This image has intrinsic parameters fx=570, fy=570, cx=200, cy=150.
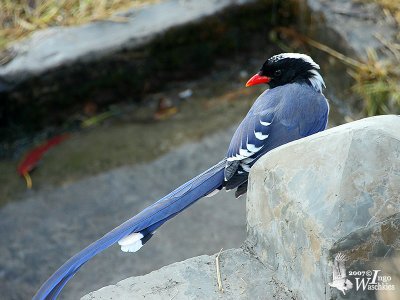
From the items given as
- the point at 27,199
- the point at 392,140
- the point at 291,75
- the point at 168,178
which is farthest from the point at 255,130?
the point at 27,199

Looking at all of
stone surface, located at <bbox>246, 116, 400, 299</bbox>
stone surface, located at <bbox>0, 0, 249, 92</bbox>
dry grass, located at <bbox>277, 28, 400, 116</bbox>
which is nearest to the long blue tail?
stone surface, located at <bbox>246, 116, 400, 299</bbox>

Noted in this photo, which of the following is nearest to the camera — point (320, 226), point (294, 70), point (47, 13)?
point (320, 226)

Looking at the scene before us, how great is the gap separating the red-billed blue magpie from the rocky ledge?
22 centimetres

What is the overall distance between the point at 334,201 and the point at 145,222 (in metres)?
0.91

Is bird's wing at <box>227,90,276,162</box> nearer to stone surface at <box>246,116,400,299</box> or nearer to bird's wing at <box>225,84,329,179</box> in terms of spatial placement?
bird's wing at <box>225,84,329,179</box>

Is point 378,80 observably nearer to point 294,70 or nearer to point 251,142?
point 294,70

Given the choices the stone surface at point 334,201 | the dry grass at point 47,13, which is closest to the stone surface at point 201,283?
the stone surface at point 334,201

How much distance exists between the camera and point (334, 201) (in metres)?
1.96

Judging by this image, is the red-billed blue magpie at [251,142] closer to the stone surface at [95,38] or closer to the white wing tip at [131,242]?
the white wing tip at [131,242]

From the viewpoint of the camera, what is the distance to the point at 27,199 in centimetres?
396

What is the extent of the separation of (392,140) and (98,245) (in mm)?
1279

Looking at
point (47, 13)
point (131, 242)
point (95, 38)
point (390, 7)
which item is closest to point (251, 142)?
point (131, 242)

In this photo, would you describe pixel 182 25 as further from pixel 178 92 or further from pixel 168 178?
pixel 168 178

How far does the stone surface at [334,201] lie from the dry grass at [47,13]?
292 cm
